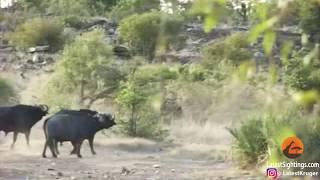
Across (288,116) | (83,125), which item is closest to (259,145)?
(288,116)

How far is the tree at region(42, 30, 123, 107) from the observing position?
22094 mm

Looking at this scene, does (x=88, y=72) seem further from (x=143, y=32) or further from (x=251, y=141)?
(x=251, y=141)

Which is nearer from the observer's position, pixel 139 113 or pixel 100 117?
pixel 100 117

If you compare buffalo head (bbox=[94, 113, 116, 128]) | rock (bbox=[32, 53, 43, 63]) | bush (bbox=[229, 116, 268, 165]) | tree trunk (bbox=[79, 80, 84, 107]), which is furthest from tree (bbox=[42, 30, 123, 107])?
A: bush (bbox=[229, 116, 268, 165])

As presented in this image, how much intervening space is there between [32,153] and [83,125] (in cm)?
128

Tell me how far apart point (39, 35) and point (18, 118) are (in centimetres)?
1780

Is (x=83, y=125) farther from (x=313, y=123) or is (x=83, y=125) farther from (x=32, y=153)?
(x=313, y=123)

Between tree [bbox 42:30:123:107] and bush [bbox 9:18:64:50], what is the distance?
1042cm

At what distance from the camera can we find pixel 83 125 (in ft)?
52.0

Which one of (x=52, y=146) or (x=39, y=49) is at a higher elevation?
(x=39, y=49)

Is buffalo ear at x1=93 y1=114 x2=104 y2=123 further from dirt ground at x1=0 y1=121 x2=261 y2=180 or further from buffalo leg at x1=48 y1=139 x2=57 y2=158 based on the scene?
buffalo leg at x1=48 y1=139 x2=57 y2=158

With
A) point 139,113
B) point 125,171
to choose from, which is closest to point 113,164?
point 125,171

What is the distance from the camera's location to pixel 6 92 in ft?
74.6

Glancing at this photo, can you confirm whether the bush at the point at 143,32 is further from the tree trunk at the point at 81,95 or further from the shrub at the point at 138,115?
the shrub at the point at 138,115
